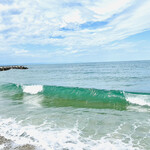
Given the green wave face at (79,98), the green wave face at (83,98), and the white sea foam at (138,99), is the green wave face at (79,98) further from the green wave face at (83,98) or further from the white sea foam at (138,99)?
the white sea foam at (138,99)

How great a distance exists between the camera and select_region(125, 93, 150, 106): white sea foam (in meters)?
11.7

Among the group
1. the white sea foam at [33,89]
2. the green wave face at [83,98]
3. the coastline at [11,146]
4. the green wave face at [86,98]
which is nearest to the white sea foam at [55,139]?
the coastline at [11,146]

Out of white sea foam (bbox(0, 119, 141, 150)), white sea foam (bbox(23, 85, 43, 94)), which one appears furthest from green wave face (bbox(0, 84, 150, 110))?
white sea foam (bbox(0, 119, 141, 150))

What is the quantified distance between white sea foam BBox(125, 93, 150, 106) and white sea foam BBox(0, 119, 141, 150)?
6877mm

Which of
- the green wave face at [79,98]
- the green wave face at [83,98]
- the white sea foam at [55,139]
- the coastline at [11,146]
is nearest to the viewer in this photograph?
the coastline at [11,146]

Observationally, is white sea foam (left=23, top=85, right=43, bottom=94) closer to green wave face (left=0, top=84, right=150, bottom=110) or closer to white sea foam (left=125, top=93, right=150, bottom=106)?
green wave face (left=0, top=84, right=150, bottom=110)

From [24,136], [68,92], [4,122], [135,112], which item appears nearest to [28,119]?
[4,122]

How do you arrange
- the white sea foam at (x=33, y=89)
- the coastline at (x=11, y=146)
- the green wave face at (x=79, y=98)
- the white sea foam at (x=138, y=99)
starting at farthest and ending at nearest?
the white sea foam at (x=33, y=89) → the green wave face at (x=79, y=98) → the white sea foam at (x=138, y=99) → the coastline at (x=11, y=146)

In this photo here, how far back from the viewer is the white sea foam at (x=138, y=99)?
1173 cm

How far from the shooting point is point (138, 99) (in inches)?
485

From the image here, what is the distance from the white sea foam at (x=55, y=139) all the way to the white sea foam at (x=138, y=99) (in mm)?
6877

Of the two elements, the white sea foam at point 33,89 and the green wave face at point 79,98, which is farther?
the white sea foam at point 33,89

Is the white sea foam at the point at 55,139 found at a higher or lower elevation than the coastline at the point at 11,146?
lower

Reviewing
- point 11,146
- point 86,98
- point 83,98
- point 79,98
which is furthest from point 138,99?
point 11,146
